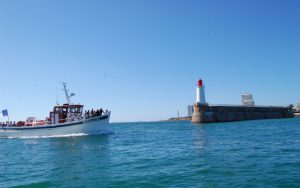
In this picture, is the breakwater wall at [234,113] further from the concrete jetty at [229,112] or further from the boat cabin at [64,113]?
the boat cabin at [64,113]

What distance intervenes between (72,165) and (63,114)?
27.7 meters

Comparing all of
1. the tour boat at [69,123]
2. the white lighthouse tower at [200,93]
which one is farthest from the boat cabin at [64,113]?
the white lighthouse tower at [200,93]

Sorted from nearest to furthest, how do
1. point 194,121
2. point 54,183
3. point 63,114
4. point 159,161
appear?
point 54,183 → point 159,161 → point 63,114 → point 194,121

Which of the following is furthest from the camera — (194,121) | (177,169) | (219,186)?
(194,121)

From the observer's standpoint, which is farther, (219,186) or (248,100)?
(248,100)

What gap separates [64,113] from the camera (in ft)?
142

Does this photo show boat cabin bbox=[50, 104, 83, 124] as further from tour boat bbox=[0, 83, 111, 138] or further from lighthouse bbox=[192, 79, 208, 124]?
lighthouse bbox=[192, 79, 208, 124]

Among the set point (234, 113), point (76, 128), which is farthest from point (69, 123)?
point (234, 113)

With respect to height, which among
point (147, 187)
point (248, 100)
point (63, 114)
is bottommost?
point (147, 187)

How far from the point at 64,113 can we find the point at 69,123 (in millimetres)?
2687

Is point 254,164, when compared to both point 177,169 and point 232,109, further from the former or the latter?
point 232,109

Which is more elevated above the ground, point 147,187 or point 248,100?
point 248,100

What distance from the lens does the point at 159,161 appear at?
16.7m

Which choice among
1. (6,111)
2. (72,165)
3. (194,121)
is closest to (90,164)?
(72,165)
